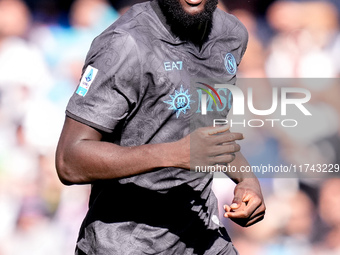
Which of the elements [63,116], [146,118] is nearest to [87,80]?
[146,118]

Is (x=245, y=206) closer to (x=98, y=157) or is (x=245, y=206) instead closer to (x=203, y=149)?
(x=203, y=149)

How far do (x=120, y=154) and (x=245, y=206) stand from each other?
0.50 meters

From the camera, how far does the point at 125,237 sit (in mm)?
2447

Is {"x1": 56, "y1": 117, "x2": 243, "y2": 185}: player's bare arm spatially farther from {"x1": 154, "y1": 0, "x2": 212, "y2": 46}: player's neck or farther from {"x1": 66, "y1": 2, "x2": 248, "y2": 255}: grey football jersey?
{"x1": 154, "y1": 0, "x2": 212, "y2": 46}: player's neck

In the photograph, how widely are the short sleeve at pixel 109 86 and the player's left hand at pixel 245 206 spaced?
0.48 m

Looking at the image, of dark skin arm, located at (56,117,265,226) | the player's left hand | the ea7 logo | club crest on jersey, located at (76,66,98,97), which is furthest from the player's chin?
the player's left hand

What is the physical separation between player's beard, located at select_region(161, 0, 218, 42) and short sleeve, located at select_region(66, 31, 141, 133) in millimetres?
231

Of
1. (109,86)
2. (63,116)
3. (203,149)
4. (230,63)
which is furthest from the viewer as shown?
(63,116)

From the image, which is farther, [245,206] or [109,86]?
[245,206]

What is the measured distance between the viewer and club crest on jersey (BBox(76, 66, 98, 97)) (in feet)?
7.39

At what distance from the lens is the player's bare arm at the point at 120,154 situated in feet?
6.88

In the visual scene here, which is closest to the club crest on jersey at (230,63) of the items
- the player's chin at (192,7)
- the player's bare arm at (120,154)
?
the player's chin at (192,7)

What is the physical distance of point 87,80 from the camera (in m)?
2.27

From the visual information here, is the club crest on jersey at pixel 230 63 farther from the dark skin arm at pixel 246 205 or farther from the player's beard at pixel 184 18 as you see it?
the dark skin arm at pixel 246 205
